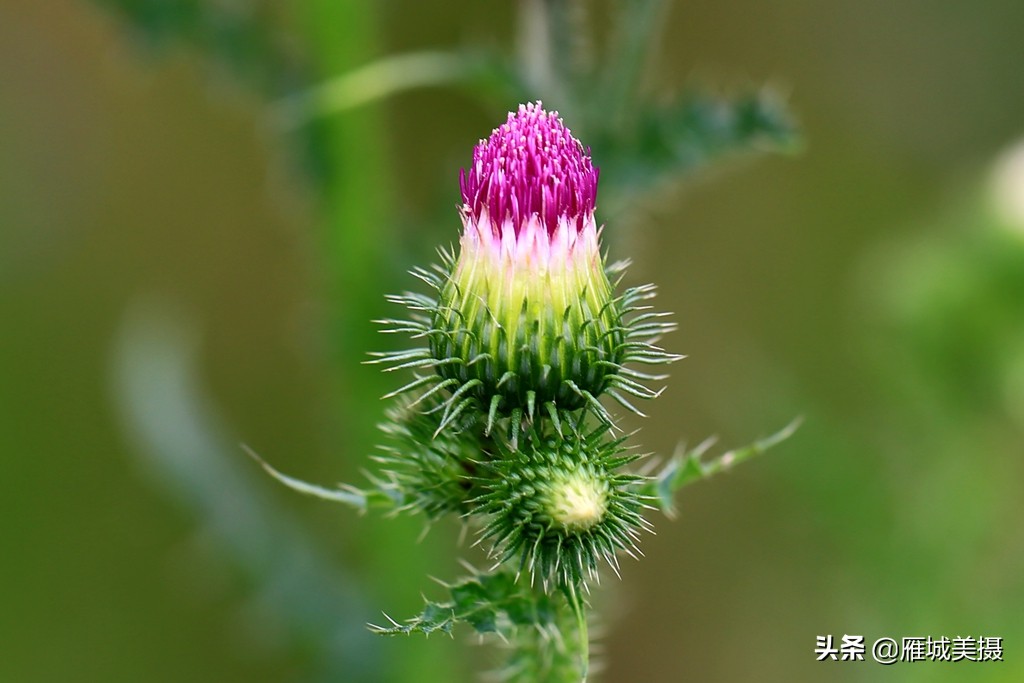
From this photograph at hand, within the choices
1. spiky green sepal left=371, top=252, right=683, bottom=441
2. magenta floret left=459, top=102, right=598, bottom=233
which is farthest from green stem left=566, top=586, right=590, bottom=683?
magenta floret left=459, top=102, right=598, bottom=233

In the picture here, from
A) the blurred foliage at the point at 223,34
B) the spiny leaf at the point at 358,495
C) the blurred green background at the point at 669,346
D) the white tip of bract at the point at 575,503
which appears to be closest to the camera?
the white tip of bract at the point at 575,503

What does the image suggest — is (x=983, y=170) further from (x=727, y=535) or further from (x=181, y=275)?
(x=181, y=275)

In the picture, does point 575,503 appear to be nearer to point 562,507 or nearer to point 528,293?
point 562,507

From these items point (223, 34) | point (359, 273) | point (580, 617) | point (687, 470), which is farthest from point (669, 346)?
point (580, 617)

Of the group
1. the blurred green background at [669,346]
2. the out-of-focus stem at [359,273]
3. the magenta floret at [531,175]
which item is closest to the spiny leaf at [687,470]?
the magenta floret at [531,175]

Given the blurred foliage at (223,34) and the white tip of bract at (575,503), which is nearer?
the white tip of bract at (575,503)

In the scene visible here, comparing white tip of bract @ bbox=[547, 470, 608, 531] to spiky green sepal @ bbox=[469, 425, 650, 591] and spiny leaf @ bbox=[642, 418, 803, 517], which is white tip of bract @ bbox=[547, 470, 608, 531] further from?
spiny leaf @ bbox=[642, 418, 803, 517]

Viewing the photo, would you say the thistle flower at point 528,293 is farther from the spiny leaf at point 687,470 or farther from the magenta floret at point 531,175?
the spiny leaf at point 687,470
